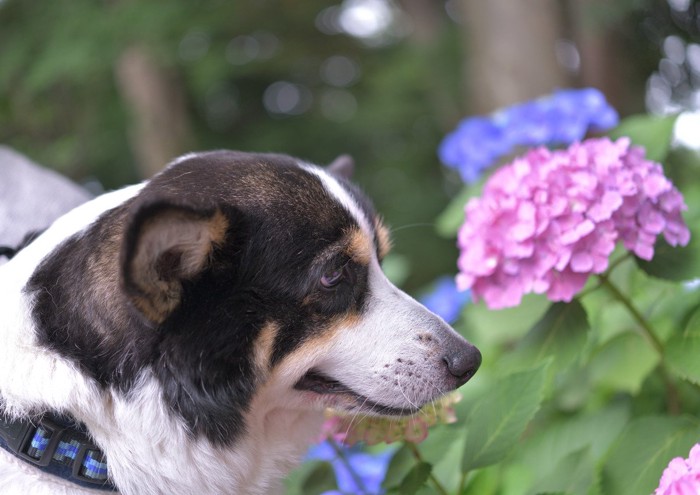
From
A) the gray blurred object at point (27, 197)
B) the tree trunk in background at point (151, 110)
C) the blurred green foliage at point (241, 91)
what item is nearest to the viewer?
the gray blurred object at point (27, 197)

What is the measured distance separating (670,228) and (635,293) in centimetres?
66

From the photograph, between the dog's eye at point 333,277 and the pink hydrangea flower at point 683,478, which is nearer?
the pink hydrangea flower at point 683,478

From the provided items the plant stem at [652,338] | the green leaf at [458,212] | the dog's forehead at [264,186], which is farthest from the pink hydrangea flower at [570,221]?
the green leaf at [458,212]

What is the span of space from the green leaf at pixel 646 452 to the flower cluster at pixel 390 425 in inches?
16.9

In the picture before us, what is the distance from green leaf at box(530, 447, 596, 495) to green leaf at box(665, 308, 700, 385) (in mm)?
360

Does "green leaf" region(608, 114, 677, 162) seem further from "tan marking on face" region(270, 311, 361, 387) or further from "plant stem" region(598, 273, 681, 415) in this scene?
"tan marking on face" region(270, 311, 361, 387)

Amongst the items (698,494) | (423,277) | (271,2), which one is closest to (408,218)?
(423,277)

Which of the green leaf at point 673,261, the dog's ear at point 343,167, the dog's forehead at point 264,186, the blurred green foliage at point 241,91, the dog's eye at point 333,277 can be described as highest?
the dog's forehead at point 264,186

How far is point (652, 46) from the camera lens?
15.2ft

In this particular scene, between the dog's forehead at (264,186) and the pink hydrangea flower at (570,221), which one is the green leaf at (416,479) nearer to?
the pink hydrangea flower at (570,221)

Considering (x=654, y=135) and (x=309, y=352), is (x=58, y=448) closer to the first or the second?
(x=309, y=352)

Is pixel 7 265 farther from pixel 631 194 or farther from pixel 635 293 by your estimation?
pixel 635 293

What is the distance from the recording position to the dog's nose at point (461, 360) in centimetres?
217

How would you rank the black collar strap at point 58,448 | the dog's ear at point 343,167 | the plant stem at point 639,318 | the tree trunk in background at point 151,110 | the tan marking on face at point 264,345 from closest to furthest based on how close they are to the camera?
the black collar strap at point 58,448, the tan marking on face at point 264,345, the plant stem at point 639,318, the dog's ear at point 343,167, the tree trunk in background at point 151,110
